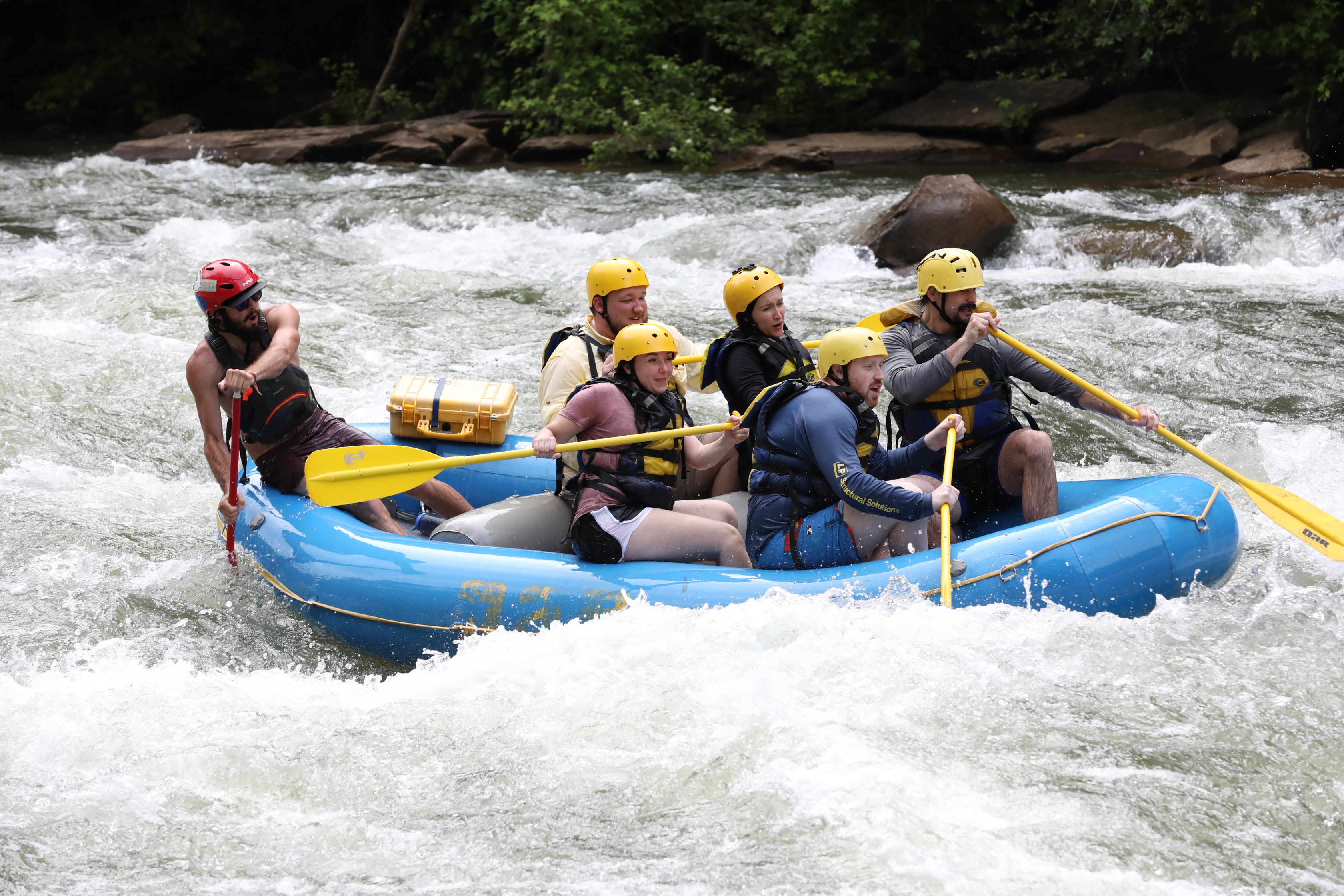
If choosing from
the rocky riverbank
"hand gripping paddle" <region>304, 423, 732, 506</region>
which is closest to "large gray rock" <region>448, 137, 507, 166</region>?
the rocky riverbank

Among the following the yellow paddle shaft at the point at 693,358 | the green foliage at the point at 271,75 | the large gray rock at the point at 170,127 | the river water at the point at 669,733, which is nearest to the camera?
the river water at the point at 669,733

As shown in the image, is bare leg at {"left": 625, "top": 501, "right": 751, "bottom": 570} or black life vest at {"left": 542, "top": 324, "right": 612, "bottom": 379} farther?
black life vest at {"left": 542, "top": 324, "right": 612, "bottom": 379}

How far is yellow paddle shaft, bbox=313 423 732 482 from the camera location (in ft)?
12.2

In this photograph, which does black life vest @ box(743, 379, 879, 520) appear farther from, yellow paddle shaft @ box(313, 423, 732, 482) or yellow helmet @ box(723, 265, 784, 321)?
yellow helmet @ box(723, 265, 784, 321)

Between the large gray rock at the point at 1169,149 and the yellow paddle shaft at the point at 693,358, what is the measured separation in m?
9.78

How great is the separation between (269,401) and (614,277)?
134cm

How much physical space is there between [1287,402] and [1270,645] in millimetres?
3190

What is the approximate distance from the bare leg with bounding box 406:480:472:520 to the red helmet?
921 millimetres

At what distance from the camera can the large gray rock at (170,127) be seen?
17625 mm

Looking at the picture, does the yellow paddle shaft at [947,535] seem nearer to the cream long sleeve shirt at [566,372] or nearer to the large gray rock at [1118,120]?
the cream long sleeve shirt at [566,372]

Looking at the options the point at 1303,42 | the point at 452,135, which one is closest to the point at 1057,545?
the point at 1303,42

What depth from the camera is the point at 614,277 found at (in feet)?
13.4

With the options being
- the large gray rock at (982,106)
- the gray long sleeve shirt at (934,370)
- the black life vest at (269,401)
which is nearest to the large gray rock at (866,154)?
the large gray rock at (982,106)

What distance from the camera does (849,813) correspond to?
2.90 metres
